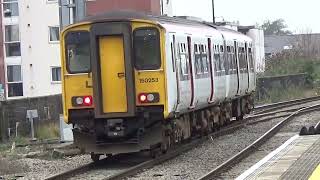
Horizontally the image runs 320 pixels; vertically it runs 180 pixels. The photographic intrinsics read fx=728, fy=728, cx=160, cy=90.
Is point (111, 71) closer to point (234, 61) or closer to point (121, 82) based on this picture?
point (121, 82)

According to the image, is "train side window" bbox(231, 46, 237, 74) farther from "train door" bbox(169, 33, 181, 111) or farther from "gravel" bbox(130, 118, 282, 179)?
"train door" bbox(169, 33, 181, 111)

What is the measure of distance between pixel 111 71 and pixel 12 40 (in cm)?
3637

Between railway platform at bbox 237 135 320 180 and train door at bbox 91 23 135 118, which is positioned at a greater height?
train door at bbox 91 23 135 118

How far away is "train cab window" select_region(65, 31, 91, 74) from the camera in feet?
48.9

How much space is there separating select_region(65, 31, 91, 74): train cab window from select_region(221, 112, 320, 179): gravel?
3714 millimetres

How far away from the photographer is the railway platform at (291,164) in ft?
36.0

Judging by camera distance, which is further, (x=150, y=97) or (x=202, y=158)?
(x=202, y=158)

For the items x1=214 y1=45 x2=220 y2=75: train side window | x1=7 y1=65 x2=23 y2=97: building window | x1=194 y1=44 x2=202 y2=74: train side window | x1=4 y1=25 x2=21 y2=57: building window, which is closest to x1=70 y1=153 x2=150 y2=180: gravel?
x1=194 y1=44 x2=202 y2=74: train side window

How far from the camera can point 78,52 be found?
1509cm

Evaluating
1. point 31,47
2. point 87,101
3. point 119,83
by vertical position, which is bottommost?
point 87,101

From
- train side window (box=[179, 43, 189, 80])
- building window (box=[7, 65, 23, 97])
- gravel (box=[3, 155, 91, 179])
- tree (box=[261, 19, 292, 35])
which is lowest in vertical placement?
gravel (box=[3, 155, 91, 179])

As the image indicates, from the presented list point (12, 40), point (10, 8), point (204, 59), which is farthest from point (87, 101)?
point (10, 8)

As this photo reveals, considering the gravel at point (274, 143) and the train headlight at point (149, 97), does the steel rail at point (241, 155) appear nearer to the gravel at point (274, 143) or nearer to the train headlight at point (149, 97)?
the gravel at point (274, 143)

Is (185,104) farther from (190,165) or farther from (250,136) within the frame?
(250,136)
